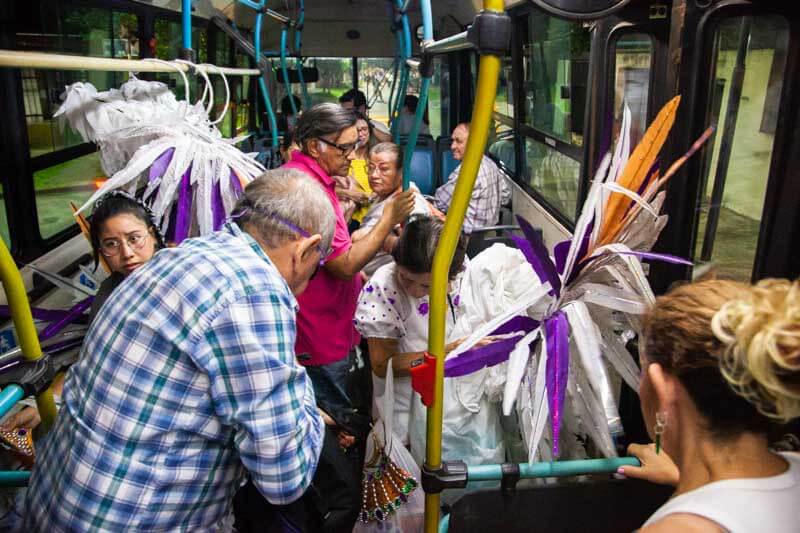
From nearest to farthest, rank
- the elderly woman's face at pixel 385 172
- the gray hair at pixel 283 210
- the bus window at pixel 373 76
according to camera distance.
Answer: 1. the gray hair at pixel 283 210
2. the elderly woman's face at pixel 385 172
3. the bus window at pixel 373 76

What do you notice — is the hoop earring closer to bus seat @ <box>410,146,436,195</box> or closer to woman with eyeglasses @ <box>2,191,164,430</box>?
woman with eyeglasses @ <box>2,191,164,430</box>

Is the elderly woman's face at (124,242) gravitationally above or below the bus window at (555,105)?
below

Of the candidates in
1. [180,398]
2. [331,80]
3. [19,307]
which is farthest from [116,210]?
[331,80]

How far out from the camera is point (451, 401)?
77.7 inches

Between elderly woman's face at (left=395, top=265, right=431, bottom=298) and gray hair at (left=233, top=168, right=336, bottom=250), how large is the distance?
513mm

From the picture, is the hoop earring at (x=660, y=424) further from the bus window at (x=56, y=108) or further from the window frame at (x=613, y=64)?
the bus window at (x=56, y=108)

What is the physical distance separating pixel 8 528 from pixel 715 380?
188 cm

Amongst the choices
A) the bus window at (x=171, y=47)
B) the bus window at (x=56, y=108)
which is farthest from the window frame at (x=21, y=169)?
the bus window at (x=171, y=47)

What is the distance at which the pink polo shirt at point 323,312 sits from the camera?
94.7 inches

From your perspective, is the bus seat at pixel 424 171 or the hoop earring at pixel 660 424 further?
the bus seat at pixel 424 171

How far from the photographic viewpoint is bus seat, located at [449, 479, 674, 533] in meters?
1.58

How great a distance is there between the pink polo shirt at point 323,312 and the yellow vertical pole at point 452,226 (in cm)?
108

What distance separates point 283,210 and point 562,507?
1057 millimetres

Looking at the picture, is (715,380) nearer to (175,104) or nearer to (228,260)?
(228,260)
